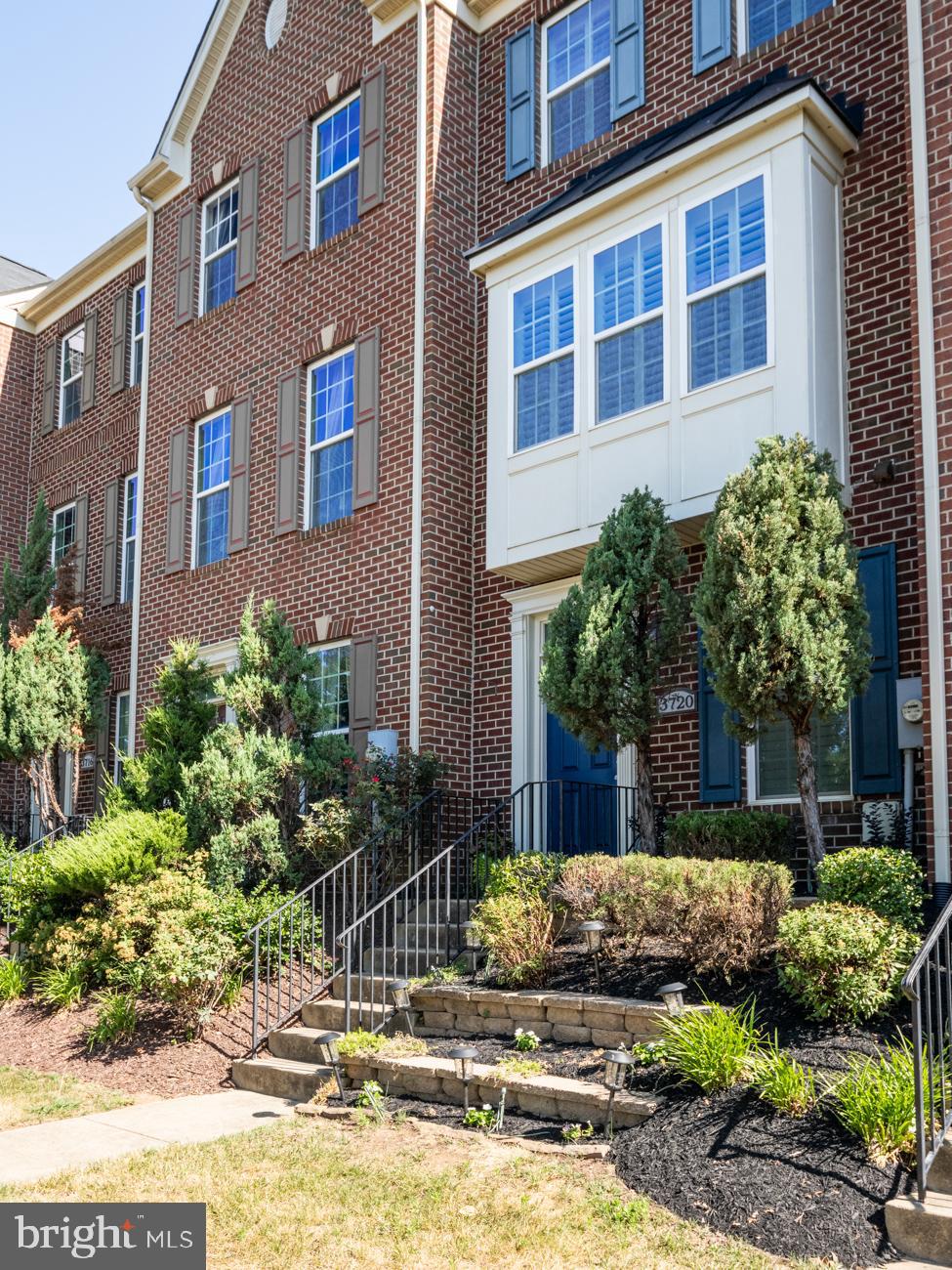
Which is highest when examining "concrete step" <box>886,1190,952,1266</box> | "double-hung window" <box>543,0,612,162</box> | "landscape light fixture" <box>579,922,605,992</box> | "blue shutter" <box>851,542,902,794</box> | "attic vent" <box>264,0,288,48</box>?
"attic vent" <box>264,0,288,48</box>

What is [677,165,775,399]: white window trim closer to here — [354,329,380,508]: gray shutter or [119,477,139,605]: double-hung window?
[354,329,380,508]: gray shutter

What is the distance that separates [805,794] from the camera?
855cm

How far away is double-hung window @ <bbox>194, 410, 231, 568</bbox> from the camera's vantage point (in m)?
15.5

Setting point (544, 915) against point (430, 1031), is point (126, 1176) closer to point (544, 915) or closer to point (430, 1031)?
point (430, 1031)

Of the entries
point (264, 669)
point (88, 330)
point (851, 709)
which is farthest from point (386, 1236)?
Result: point (88, 330)

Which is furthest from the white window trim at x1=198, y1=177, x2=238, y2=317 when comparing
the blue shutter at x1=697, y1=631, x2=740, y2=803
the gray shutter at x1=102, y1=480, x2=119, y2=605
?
the blue shutter at x1=697, y1=631, x2=740, y2=803

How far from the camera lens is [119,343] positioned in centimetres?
1880

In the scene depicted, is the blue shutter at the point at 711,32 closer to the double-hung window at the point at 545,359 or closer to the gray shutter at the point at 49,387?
the double-hung window at the point at 545,359

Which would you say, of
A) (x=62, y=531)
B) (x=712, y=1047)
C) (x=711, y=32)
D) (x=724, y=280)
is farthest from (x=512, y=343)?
(x=62, y=531)

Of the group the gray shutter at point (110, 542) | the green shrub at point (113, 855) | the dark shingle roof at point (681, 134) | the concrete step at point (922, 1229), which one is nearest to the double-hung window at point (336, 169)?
the dark shingle roof at point (681, 134)

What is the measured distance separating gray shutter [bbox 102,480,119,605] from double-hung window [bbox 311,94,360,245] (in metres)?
5.59

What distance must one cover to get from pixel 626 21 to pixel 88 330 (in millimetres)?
10532

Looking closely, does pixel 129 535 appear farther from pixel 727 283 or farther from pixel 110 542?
pixel 727 283

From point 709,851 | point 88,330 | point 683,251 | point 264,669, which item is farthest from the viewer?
point 88,330
